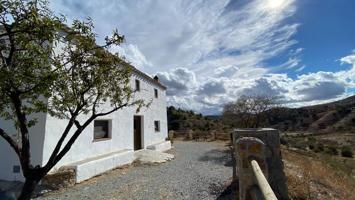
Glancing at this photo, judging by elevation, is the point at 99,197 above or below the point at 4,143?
below

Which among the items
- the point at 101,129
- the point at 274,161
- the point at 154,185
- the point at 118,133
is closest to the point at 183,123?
the point at 118,133

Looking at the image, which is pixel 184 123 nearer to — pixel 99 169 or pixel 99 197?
pixel 99 169

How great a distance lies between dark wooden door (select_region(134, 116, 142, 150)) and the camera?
1480 cm

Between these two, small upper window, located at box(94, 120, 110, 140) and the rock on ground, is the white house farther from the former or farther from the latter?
the rock on ground

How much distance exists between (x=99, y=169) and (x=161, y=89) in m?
11.0

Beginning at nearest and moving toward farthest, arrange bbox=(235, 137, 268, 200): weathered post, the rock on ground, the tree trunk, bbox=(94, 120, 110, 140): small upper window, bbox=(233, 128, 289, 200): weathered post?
bbox=(235, 137, 268, 200): weathered post < the tree trunk < bbox=(233, 128, 289, 200): weathered post < bbox=(94, 120, 110, 140): small upper window < the rock on ground

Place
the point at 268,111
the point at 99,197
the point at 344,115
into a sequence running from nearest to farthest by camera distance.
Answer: the point at 99,197
the point at 268,111
the point at 344,115

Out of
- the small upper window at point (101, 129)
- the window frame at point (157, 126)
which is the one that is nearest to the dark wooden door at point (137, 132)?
the window frame at point (157, 126)

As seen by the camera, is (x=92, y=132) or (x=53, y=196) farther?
(x=92, y=132)

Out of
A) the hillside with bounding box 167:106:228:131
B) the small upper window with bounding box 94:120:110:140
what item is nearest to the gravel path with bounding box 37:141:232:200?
the small upper window with bounding box 94:120:110:140

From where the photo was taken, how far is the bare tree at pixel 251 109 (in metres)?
16.8

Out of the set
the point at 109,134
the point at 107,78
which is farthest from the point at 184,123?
the point at 107,78

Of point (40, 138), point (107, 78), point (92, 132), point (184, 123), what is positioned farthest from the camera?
point (184, 123)

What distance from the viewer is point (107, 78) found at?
17.5ft
